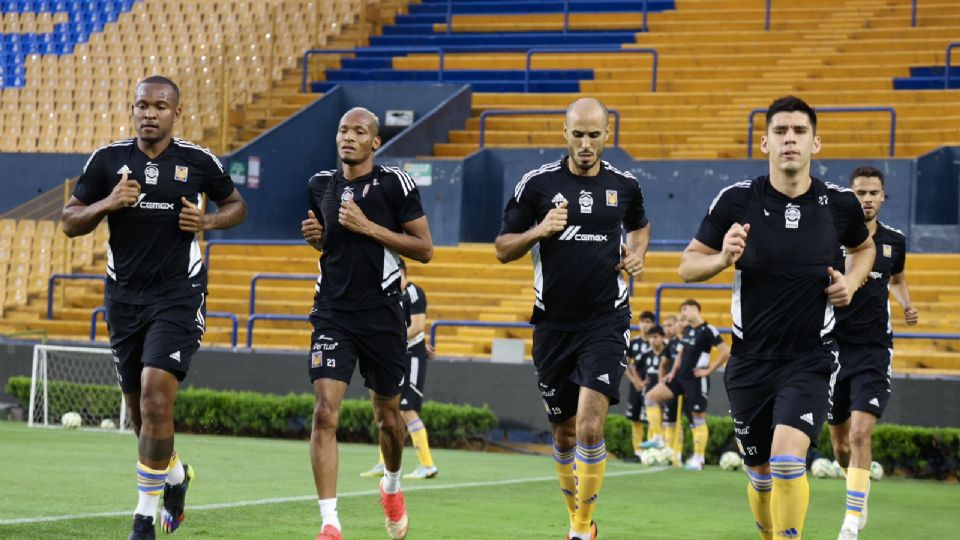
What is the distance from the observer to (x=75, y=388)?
952 inches

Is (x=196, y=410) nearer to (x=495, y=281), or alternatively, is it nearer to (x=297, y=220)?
(x=495, y=281)

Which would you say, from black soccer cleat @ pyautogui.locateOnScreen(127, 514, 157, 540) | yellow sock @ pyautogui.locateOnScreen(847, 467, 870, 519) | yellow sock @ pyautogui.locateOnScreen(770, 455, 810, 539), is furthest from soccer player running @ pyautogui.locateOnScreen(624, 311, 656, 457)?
yellow sock @ pyautogui.locateOnScreen(770, 455, 810, 539)

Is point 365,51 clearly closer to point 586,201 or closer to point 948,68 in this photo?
point 948,68

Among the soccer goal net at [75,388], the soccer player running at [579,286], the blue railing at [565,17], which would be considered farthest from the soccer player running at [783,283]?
the blue railing at [565,17]

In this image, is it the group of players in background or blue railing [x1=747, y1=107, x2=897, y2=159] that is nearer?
the group of players in background

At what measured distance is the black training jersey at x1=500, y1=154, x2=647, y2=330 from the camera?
9.52 meters

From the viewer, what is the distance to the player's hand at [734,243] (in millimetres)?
7555

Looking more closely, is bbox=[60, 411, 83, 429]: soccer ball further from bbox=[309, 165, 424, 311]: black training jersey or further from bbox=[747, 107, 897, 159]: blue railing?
bbox=[309, 165, 424, 311]: black training jersey

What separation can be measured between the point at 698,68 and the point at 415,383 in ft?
52.1

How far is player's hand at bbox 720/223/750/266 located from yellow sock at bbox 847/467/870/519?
3.75 metres

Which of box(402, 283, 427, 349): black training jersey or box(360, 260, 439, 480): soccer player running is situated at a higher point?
box(402, 283, 427, 349): black training jersey

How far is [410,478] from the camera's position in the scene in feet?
50.8

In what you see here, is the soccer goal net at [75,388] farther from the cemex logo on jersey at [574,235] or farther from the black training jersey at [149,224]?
the cemex logo on jersey at [574,235]

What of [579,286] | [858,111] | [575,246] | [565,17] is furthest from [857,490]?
[565,17]
